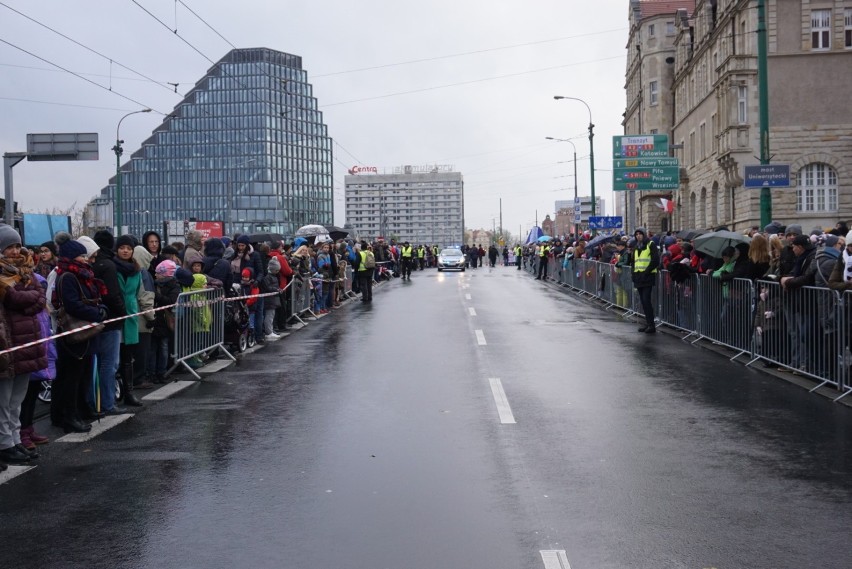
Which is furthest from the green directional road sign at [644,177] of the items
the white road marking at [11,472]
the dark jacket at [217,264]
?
the white road marking at [11,472]

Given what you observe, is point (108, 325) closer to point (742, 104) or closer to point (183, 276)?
point (183, 276)

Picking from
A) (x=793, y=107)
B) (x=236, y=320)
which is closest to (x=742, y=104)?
(x=793, y=107)

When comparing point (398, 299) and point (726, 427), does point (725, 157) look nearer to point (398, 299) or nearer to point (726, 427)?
point (398, 299)

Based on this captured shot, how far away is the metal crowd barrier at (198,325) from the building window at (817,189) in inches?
1359

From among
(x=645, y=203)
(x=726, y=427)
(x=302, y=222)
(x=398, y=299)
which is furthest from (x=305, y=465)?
(x=302, y=222)

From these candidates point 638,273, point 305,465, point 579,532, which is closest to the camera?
point 579,532

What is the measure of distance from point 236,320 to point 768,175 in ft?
36.8

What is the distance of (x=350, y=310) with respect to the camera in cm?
2350

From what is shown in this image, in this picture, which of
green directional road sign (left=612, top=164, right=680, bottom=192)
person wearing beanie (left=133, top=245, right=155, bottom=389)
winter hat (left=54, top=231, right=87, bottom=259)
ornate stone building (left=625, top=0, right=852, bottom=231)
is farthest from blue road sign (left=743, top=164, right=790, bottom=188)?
ornate stone building (left=625, top=0, right=852, bottom=231)

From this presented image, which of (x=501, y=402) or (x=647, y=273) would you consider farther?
(x=647, y=273)

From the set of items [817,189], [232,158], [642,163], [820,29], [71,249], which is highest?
[232,158]

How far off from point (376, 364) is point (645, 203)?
57037 millimetres

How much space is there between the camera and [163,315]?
1109 cm

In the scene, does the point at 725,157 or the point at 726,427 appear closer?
the point at 726,427
